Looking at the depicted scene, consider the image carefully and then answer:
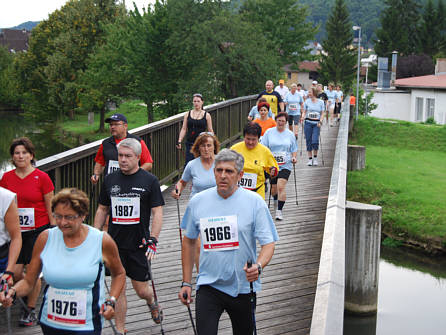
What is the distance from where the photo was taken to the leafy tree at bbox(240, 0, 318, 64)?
6925 centimetres

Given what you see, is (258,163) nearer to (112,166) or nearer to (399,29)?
(112,166)

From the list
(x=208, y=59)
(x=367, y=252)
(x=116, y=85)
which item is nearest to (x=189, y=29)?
(x=208, y=59)

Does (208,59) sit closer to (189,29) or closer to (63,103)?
(189,29)

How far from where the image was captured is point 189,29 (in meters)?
40.4

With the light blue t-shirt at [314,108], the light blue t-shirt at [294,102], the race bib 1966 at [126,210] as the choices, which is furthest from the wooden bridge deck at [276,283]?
the light blue t-shirt at [294,102]

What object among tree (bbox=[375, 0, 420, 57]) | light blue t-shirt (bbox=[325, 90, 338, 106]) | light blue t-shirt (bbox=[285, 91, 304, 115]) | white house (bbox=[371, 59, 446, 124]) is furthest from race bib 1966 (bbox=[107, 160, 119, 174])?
tree (bbox=[375, 0, 420, 57])

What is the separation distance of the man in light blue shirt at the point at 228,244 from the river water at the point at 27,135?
1659 inches

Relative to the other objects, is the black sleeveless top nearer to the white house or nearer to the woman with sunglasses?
the woman with sunglasses

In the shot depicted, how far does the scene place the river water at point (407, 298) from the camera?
1449 centimetres

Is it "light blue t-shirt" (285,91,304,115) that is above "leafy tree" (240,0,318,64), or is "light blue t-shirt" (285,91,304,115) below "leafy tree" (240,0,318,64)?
below

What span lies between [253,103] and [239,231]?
18023 mm

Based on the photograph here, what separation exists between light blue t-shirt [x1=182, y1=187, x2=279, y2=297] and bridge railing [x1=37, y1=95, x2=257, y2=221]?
9.76ft

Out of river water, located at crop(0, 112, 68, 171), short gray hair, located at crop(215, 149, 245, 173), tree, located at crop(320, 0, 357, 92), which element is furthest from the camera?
tree, located at crop(320, 0, 357, 92)

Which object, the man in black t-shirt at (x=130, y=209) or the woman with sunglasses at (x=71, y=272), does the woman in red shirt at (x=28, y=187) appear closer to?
the man in black t-shirt at (x=130, y=209)
